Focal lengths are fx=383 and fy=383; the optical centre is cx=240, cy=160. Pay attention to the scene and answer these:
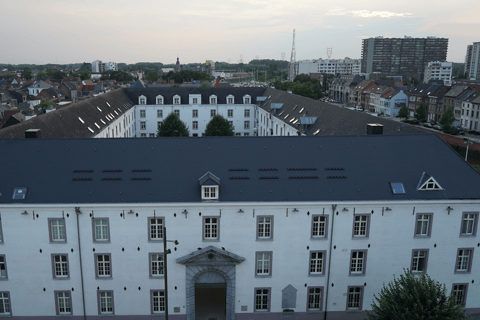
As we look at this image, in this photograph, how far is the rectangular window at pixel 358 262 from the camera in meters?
26.6

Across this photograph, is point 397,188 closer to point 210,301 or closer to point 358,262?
point 358,262

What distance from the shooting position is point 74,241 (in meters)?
25.2

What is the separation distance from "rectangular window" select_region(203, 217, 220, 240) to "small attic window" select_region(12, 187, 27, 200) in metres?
11.7

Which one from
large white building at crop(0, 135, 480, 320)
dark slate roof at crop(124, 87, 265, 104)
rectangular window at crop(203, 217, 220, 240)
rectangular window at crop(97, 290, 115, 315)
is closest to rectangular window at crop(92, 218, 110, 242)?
large white building at crop(0, 135, 480, 320)

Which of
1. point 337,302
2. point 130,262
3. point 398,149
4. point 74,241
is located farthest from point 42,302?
point 398,149

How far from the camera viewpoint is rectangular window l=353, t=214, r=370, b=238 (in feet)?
85.6

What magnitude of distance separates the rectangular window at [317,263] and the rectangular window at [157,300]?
10.4 m

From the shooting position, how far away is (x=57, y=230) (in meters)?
25.1

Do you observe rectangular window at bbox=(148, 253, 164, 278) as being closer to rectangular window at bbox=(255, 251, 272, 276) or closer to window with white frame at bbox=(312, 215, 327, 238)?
rectangular window at bbox=(255, 251, 272, 276)

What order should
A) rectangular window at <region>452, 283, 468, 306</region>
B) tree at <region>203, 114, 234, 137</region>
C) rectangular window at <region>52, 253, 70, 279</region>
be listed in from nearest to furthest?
rectangular window at <region>52, 253, 70, 279</region>, rectangular window at <region>452, 283, 468, 306</region>, tree at <region>203, 114, 234, 137</region>

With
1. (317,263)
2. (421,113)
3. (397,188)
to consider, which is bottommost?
(317,263)

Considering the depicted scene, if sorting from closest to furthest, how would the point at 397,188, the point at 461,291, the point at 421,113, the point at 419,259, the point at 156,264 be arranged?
1. the point at 156,264
2. the point at 397,188
3. the point at 419,259
4. the point at 461,291
5. the point at 421,113

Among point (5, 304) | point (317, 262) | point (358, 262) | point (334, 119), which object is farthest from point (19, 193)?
point (334, 119)

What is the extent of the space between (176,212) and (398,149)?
1704cm
